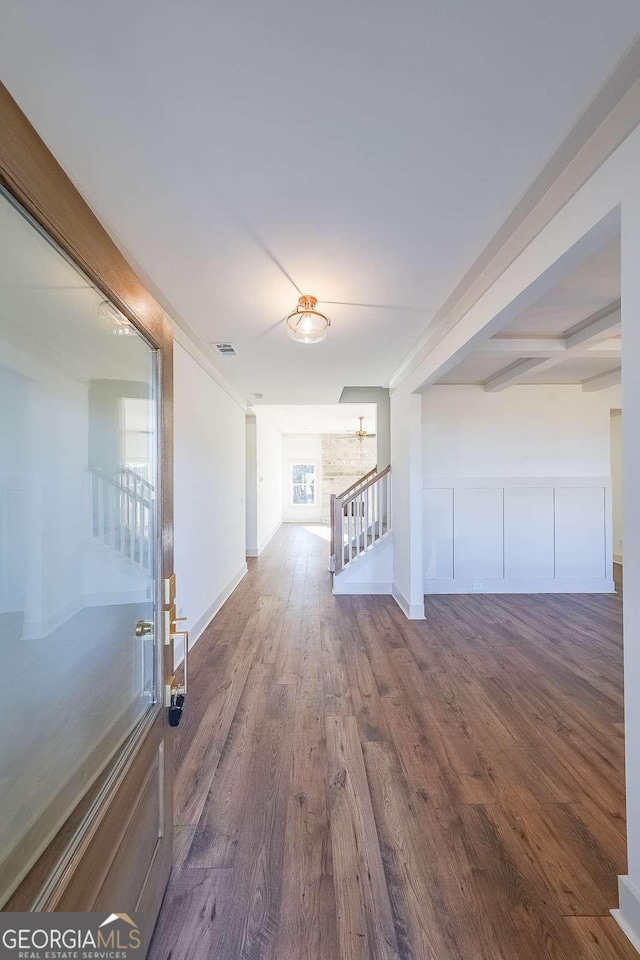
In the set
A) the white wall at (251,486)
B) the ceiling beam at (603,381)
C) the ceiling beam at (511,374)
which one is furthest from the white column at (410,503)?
the white wall at (251,486)

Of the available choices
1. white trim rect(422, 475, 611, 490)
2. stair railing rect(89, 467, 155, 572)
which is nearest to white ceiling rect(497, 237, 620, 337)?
white trim rect(422, 475, 611, 490)

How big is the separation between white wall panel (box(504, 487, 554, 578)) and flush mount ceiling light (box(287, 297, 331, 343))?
364 cm

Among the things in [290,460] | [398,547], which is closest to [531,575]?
[398,547]

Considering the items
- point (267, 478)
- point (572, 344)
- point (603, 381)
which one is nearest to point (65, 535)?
point (572, 344)

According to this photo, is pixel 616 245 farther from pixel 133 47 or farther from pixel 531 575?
pixel 531 575

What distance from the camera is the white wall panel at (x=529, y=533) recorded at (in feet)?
15.7

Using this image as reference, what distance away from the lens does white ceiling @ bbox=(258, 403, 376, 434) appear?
749cm

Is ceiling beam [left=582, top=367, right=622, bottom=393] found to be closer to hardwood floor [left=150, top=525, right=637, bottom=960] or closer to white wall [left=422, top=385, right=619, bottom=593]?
white wall [left=422, top=385, right=619, bottom=593]

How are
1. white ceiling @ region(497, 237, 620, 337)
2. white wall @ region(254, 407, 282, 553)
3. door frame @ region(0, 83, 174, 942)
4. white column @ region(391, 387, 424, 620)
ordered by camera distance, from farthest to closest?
white wall @ region(254, 407, 282, 553) → white column @ region(391, 387, 424, 620) → white ceiling @ region(497, 237, 620, 337) → door frame @ region(0, 83, 174, 942)

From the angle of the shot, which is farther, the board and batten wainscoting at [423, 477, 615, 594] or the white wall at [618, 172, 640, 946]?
the board and batten wainscoting at [423, 477, 615, 594]

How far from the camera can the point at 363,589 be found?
4797 millimetres

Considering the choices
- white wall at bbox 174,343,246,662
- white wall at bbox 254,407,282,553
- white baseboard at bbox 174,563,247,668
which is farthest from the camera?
white wall at bbox 254,407,282,553

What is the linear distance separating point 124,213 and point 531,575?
5.35 m

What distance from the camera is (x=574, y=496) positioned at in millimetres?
4816
